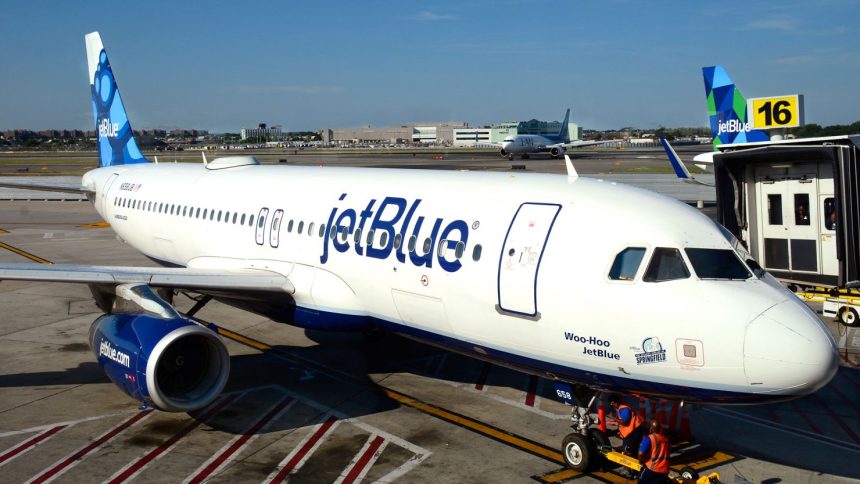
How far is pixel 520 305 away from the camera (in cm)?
1167

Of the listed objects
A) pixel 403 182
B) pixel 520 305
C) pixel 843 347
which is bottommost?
pixel 843 347

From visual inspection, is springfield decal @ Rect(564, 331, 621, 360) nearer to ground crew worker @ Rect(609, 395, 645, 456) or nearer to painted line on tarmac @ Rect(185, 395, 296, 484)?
ground crew worker @ Rect(609, 395, 645, 456)

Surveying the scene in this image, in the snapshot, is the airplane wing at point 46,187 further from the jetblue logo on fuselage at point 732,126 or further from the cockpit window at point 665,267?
the jetblue logo on fuselage at point 732,126

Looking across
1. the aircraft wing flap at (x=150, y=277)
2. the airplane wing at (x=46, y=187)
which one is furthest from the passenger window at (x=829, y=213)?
the airplane wing at (x=46, y=187)

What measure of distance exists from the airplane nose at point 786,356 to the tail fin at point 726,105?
3140 cm

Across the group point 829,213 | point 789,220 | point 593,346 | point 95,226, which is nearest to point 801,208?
point 789,220

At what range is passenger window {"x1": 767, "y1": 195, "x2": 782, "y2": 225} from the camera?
885 inches

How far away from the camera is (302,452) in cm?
1258

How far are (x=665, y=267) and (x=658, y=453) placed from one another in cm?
263

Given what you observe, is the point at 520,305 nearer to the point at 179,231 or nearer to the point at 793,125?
the point at 179,231

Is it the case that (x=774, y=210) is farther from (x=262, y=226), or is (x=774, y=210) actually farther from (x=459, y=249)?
(x=262, y=226)

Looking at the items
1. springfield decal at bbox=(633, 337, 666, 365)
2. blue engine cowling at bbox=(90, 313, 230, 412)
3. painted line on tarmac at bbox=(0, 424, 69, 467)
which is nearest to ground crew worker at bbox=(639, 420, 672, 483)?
springfield decal at bbox=(633, 337, 666, 365)

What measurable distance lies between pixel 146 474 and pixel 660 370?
25.3 ft

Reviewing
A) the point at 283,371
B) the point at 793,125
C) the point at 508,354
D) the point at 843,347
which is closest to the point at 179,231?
the point at 283,371
